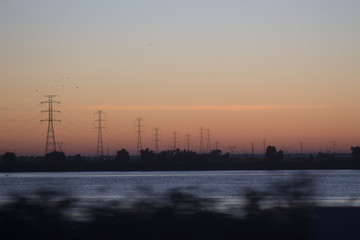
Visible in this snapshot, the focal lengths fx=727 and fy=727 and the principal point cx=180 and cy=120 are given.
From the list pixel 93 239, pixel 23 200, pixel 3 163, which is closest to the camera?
pixel 93 239

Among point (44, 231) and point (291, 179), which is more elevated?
point (291, 179)

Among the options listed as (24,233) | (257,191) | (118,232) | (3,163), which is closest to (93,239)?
(118,232)

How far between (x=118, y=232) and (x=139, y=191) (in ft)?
6.96

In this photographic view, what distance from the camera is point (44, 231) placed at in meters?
15.8

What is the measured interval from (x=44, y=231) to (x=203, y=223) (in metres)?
3.45

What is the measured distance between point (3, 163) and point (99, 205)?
126267 millimetres

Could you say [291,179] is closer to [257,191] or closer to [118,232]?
[257,191]

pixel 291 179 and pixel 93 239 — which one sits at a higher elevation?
pixel 291 179

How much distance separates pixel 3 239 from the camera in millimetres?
15727

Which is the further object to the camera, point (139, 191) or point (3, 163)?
point (3, 163)

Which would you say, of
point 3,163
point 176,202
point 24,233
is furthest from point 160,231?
point 3,163

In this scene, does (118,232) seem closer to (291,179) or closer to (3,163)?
(291,179)

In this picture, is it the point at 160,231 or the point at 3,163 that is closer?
the point at 160,231

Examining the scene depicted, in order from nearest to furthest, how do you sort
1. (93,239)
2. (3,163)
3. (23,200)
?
(93,239)
(23,200)
(3,163)
